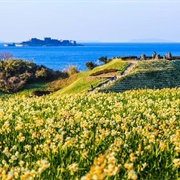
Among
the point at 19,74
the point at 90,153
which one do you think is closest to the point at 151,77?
the point at 19,74

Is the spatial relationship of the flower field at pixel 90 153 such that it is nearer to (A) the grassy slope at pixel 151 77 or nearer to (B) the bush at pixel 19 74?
(A) the grassy slope at pixel 151 77

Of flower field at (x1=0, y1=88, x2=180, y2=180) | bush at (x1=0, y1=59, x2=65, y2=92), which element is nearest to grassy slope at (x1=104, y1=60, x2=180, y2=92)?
bush at (x1=0, y1=59, x2=65, y2=92)

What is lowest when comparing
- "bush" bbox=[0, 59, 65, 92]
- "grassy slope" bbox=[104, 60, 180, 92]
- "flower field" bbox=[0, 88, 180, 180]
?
"bush" bbox=[0, 59, 65, 92]

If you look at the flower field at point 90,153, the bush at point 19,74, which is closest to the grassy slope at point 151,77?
the bush at point 19,74

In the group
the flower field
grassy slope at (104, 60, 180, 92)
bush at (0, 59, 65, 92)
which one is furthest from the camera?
bush at (0, 59, 65, 92)

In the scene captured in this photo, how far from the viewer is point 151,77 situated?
128 feet

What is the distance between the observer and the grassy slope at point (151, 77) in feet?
117

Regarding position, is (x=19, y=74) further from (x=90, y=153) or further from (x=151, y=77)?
(x=90, y=153)

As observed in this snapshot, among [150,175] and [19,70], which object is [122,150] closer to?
[150,175]

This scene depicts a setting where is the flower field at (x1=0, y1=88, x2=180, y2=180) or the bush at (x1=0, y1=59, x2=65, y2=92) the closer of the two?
the flower field at (x1=0, y1=88, x2=180, y2=180)

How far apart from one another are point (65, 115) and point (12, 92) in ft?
119

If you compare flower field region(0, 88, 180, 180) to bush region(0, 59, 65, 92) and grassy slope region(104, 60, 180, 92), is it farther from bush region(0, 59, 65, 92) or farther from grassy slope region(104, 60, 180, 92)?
bush region(0, 59, 65, 92)

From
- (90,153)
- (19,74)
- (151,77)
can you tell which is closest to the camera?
(90,153)

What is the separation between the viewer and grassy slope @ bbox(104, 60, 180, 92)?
35656 mm
